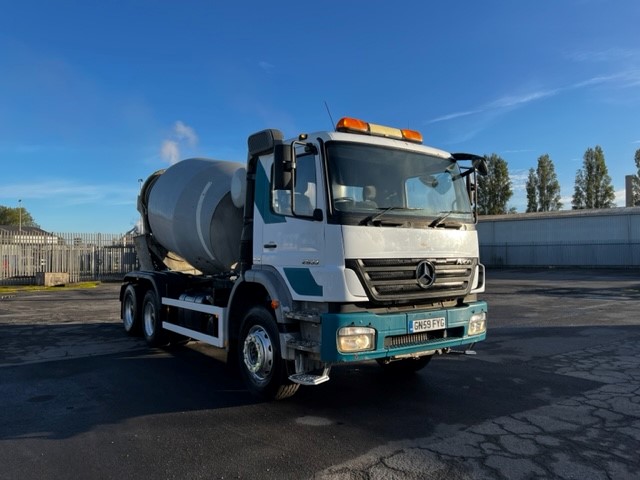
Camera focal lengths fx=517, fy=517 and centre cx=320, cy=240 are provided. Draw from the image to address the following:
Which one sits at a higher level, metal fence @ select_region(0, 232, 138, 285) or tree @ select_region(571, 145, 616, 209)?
tree @ select_region(571, 145, 616, 209)

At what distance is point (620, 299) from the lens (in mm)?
17250

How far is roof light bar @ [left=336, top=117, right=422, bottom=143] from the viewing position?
19.3 feet

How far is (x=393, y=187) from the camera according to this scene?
587 centimetres

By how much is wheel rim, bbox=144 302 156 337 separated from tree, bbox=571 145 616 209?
70.4 meters

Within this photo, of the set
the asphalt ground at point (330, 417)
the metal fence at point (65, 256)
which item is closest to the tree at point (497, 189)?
the metal fence at point (65, 256)

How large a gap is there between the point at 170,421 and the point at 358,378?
2.75 metres

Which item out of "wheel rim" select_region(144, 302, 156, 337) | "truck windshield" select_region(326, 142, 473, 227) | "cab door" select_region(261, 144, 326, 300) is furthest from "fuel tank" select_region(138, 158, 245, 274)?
"truck windshield" select_region(326, 142, 473, 227)

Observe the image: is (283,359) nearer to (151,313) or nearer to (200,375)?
(200,375)

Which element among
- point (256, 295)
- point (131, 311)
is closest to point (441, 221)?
point (256, 295)

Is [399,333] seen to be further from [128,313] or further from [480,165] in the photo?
[128,313]

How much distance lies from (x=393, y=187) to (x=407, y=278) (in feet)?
3.49

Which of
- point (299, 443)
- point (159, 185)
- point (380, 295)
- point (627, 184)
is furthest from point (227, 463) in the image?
point (627, 184)

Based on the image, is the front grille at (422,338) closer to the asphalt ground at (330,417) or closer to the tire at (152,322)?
the asphalt ground at (330,417)

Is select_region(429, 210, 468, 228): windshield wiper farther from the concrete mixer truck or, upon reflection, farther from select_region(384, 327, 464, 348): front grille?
select_region(384, 327, 464, 348): front grille
